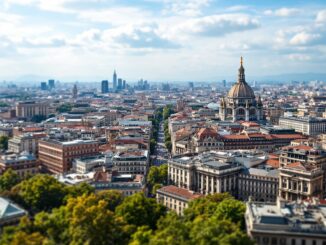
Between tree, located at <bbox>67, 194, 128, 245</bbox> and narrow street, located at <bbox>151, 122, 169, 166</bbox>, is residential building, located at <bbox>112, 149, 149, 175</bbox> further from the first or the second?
tree, located at <bbox>67, 194, 128, 245</bbox>

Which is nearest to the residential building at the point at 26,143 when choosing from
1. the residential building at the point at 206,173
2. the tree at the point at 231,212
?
the residential building at the point at 206,173

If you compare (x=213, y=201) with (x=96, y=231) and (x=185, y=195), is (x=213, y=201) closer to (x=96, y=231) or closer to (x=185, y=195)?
(x=185, y=195)

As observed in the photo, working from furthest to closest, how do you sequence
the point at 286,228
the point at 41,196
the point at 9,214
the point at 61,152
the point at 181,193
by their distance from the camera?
the point at 61,152 < the point at 181,193 < the point at 41,196 < the point at 9,214 < the point at 286,228

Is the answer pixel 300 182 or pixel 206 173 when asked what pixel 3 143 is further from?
pixel 300 182

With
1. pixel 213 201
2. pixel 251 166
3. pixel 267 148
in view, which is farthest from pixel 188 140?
pixel 213 201

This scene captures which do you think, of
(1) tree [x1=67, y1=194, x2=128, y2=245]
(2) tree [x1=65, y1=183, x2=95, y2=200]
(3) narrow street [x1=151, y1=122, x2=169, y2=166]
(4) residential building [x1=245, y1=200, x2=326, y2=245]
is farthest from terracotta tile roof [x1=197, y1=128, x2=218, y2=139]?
(1) tree [x1=67, y1=194, x2=128, y2=245]

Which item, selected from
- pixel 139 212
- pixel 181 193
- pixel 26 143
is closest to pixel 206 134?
pixel 26 143

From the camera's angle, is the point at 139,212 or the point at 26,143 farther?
the point at 26,143
